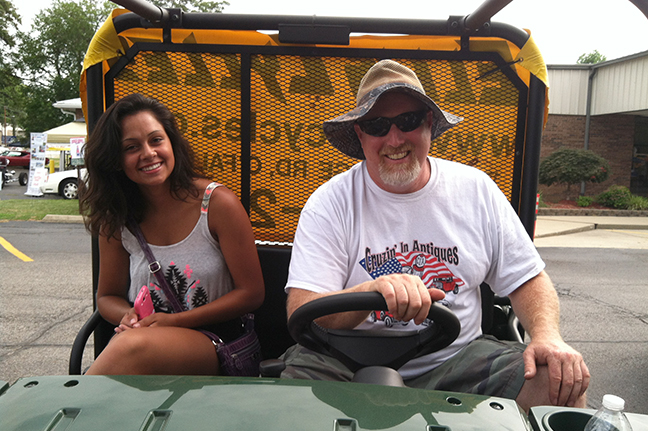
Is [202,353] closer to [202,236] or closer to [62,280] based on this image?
[202,236]

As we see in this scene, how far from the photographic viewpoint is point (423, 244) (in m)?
1.78

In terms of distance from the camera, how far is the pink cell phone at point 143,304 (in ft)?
5.87

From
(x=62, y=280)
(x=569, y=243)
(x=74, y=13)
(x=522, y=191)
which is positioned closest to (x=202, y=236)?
(x=522, y=191)

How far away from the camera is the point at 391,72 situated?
5.91 ft

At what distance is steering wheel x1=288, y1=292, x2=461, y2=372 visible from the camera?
1394 millimetres

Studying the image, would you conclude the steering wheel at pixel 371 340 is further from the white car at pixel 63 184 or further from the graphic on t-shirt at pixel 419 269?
the white car at pixel 63 184

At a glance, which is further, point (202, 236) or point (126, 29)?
point (126, 29)

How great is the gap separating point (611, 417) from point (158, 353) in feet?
4.23

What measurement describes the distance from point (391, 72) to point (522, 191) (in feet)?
2.69

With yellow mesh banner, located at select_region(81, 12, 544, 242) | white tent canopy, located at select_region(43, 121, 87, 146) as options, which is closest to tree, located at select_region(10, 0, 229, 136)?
white tent canopy, located at select_region(43, 121, 87, 146)

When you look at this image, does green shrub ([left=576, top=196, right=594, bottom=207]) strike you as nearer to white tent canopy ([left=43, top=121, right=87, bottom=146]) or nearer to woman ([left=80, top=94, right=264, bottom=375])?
woman ([left=80, top=94, right=264, bottom=375])

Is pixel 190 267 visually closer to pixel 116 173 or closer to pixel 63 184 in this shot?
pixel 116 173

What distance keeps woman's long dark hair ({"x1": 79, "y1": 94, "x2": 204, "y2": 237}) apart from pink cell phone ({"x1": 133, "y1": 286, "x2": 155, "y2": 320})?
0.32 m

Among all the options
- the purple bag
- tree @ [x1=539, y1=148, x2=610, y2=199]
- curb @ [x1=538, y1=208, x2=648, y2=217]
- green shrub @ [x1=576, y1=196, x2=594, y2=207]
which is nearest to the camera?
the purple bag
